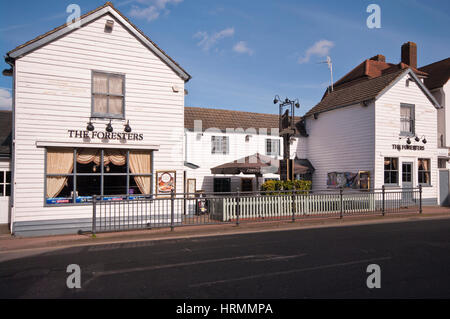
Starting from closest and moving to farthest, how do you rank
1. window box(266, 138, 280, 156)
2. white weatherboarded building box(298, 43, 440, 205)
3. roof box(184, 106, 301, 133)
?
white weatherboarded building box(298, 43, 440, 205) < roof box(184, 106, 301, 133) < window box(266, 138, 280, 156)

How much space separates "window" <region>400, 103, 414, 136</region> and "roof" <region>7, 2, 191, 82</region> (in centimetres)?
1293

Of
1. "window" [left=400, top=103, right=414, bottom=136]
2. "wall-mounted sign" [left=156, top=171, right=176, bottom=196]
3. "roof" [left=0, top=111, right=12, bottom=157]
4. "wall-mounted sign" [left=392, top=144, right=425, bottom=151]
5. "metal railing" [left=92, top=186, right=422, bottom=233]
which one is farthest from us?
"window" [left=400, top=103, right=414, bottom=136]

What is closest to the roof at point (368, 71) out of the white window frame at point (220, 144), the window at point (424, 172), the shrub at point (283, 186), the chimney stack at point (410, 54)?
the chimney stack at point (410, 54)

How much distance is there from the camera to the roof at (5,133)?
1343 cm

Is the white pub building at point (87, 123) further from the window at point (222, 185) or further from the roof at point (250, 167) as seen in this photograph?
the window at point (222, 185)

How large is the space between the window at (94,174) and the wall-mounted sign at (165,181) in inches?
11.8

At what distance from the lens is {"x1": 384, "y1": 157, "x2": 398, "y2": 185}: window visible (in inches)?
714

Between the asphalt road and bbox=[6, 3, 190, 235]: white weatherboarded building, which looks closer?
the asphalt road

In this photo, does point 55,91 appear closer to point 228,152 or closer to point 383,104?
point 228,152

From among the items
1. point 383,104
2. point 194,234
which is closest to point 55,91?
point 194,234

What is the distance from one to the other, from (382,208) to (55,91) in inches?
541

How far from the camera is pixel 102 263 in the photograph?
7.14 metres

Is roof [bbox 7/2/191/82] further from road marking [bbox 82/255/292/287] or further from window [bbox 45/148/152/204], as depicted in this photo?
road marking [bbox 82/255/292/287]

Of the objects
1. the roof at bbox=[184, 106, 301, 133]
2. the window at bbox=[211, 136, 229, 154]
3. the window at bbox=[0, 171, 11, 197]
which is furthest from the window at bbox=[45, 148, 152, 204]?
the window at bbox=[211, 136, 229, 154]
